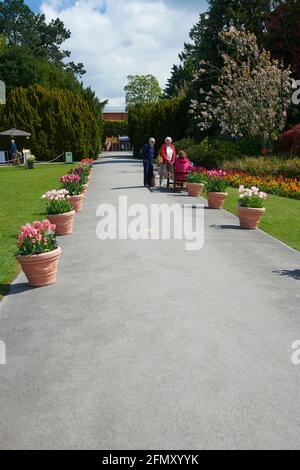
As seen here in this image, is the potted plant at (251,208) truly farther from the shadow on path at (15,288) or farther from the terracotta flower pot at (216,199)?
the shadow on path at (15,288)

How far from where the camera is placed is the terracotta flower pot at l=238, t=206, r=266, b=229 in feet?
34.8

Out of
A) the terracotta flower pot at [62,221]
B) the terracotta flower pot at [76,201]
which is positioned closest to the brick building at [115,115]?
the terracotta flower pot at [76,201]

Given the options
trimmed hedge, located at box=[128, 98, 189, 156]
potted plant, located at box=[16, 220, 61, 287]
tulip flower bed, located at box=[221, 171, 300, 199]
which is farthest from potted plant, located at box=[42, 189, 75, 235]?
trimmed hedge, located at box=[128, 98, 189, 156]

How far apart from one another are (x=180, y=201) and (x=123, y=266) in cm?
769

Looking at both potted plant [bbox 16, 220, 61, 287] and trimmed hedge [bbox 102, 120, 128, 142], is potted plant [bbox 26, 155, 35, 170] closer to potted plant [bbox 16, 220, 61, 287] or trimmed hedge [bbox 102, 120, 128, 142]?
potted plant [bbox 16, 220, 61, 287]

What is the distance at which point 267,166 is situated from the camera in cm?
2197

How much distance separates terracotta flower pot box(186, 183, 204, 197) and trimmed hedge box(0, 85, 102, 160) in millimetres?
27915

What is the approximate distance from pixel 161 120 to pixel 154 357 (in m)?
43.3

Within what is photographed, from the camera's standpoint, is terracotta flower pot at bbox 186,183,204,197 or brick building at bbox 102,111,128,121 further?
brick building at bbox 102,111,128,121

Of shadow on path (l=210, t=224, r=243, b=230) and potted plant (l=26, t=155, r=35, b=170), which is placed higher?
potted plant (l=26, t=155, r=35, b=170)

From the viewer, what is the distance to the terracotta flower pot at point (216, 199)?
1342 cm

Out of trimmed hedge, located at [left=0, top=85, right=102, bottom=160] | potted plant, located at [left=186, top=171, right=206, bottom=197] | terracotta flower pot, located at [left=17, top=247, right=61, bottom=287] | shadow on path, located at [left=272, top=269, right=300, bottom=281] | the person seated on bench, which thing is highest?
trimmed hedge, located at [left=0, top=85, right=102, bottom=160]

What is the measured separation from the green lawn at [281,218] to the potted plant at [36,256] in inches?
202

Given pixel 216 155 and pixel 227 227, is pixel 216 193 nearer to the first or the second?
pixel 227 227
